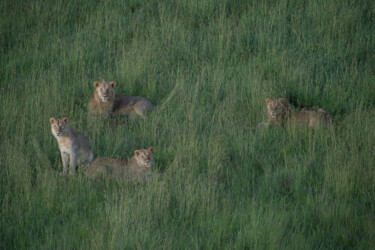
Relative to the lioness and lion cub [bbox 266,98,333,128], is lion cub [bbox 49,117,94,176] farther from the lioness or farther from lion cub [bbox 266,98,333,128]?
lion cub [bbox 266,98,333,128]

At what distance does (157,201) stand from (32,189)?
71.4 inches

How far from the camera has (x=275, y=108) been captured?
9578mm

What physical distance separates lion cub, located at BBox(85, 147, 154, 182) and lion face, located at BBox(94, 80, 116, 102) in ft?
8.12

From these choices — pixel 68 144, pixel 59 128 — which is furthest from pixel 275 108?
pixel 59 128

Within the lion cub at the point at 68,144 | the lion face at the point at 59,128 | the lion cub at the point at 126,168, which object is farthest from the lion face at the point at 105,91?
the lion cub at the point at 126,168

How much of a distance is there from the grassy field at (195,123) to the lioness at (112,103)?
35 centimetres

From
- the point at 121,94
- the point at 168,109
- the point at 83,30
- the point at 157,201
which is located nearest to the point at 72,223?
the point at 157,201

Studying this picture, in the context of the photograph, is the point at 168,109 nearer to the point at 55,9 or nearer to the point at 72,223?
the point at 72,223

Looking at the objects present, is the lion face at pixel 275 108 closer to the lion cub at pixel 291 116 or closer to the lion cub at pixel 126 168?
the lion cub at pixel 291 116

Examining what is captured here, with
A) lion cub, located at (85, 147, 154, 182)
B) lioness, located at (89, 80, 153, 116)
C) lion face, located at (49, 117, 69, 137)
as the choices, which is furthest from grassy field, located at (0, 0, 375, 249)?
lion face, located at (49, 117, 69, 137)

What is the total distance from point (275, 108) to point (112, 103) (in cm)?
322

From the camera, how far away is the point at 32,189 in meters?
7.26

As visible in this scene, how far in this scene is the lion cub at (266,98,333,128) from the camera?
9.23m

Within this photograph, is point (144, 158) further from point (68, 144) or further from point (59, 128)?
point (59, 128)
